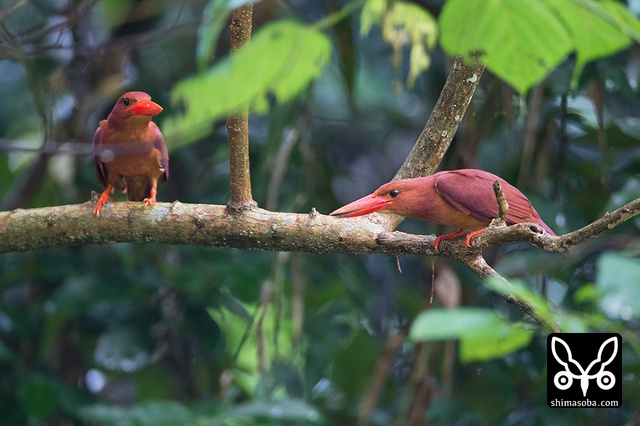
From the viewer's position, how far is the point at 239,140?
6.63 ft

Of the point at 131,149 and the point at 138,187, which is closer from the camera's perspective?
the point at 131,149

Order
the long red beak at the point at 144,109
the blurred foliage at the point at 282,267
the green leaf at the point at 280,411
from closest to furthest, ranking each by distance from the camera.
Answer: the long red beak at the point at 144,109 < the green leaf at the point at 280,411 < the blurred foliage at the point at 282,267

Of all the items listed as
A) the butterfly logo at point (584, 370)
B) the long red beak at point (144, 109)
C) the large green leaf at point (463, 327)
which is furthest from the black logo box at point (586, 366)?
the long red beak at point (144, 109)

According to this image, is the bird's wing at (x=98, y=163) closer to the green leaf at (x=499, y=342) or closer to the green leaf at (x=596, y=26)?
the green leaf at (x=499, y=342)

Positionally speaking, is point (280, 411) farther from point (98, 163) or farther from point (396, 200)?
point (98, 163)

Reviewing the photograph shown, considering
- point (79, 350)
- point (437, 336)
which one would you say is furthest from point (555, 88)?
point (79, 350)

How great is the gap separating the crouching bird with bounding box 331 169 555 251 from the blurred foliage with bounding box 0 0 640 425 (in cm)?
55

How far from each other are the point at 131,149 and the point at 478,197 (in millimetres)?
1395

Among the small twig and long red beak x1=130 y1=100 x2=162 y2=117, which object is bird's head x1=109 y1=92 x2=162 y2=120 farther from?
the small twig

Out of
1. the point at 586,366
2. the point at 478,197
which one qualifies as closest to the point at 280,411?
the point at 478,197

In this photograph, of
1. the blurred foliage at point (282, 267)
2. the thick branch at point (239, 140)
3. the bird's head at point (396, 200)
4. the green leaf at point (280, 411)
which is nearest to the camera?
the thick branch at point (239, 140)

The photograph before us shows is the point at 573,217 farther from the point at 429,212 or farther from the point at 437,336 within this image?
the point at 437,336

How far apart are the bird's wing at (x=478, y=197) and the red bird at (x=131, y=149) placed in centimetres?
112

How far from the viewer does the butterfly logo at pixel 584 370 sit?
180 cm
